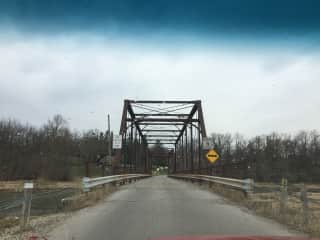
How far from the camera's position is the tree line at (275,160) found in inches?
670

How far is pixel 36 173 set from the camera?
53719 millimetres

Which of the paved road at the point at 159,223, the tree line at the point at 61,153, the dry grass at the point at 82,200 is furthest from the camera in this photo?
the tree line at the point at 61,153

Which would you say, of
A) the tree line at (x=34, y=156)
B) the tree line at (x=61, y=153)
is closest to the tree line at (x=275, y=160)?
the tree line at (x=61, y=153)

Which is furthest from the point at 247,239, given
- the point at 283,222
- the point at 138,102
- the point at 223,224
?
the point at 138,102

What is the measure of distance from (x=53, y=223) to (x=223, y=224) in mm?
3453

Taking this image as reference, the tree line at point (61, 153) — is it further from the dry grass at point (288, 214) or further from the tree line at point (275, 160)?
the dry grass at point (288, 214)

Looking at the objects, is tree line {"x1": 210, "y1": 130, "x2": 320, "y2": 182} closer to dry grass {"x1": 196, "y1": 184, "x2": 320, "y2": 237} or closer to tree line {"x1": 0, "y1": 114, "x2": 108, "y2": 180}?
dry grass {"x1": 196, "y1": 184, "x2": 320, "y2": 237}

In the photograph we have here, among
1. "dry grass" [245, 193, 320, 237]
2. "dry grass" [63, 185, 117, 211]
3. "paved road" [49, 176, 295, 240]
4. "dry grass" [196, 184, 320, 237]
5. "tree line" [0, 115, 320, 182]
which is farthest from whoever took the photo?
"tree line" [0, 115, 320, 182]

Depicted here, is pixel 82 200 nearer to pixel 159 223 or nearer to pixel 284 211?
pixel 159 223

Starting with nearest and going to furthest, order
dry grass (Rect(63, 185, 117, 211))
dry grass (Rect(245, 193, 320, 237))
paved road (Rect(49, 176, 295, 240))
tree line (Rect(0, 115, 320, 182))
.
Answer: paved road (Rect(49, 176, 295, 240)) → dry grass (Rect(245, 193, 320, 237)) → dry grass (Rect(63, 185, 117, 211)) → tree line (Rect(0, 115, 320, 182))

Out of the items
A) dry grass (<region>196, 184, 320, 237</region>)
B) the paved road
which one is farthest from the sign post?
dry grass (<region>196, 184, 320, 237</region>)

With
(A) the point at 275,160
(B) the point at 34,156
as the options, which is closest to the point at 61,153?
(B) the point at 34,156

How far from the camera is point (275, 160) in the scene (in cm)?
3666

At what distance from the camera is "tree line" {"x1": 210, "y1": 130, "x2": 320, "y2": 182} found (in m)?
17.0
